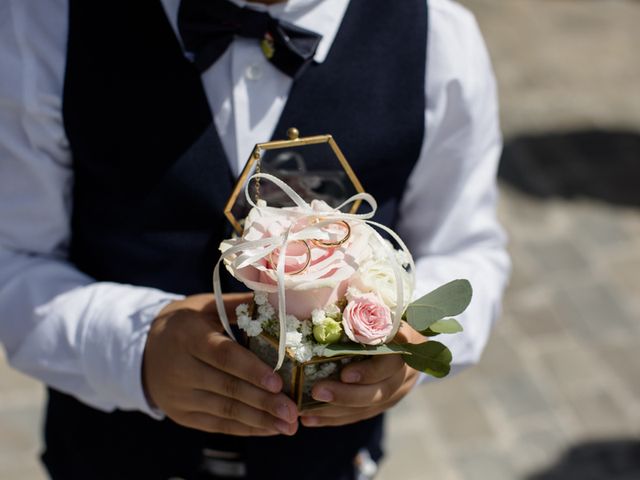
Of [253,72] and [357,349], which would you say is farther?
[253,72]

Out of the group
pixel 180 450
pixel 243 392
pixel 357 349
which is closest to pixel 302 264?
pixel 357 349

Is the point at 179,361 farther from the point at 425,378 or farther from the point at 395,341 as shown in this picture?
the point at 425,378

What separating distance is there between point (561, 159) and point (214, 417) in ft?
11.1

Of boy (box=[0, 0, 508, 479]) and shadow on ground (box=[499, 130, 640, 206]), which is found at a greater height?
boy (box=[0, 0, 508, 479])

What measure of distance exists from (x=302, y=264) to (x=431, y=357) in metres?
0.18

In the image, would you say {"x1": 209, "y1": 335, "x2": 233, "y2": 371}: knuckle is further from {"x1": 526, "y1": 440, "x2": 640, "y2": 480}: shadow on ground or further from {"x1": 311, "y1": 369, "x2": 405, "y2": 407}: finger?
{"x1": 526, "y1": 440, "x2": 640, "y2": 480}: shadow on ground

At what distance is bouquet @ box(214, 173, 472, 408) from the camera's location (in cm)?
91

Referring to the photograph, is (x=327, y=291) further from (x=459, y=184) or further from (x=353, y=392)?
(x=459, y=184)

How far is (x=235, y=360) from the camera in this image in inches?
39.9

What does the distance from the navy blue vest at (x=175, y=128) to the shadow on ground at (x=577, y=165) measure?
111 inches

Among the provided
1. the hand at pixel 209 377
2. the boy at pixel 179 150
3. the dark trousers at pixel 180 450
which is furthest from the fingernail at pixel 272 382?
the dark trousers at pixel 180 450

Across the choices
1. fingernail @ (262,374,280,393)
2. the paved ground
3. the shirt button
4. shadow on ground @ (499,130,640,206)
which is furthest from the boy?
shadow on ground @ (499,130,640,206)

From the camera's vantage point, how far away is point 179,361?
3.62ft

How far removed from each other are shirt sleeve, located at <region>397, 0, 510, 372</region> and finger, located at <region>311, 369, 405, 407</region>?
183 millimetres
